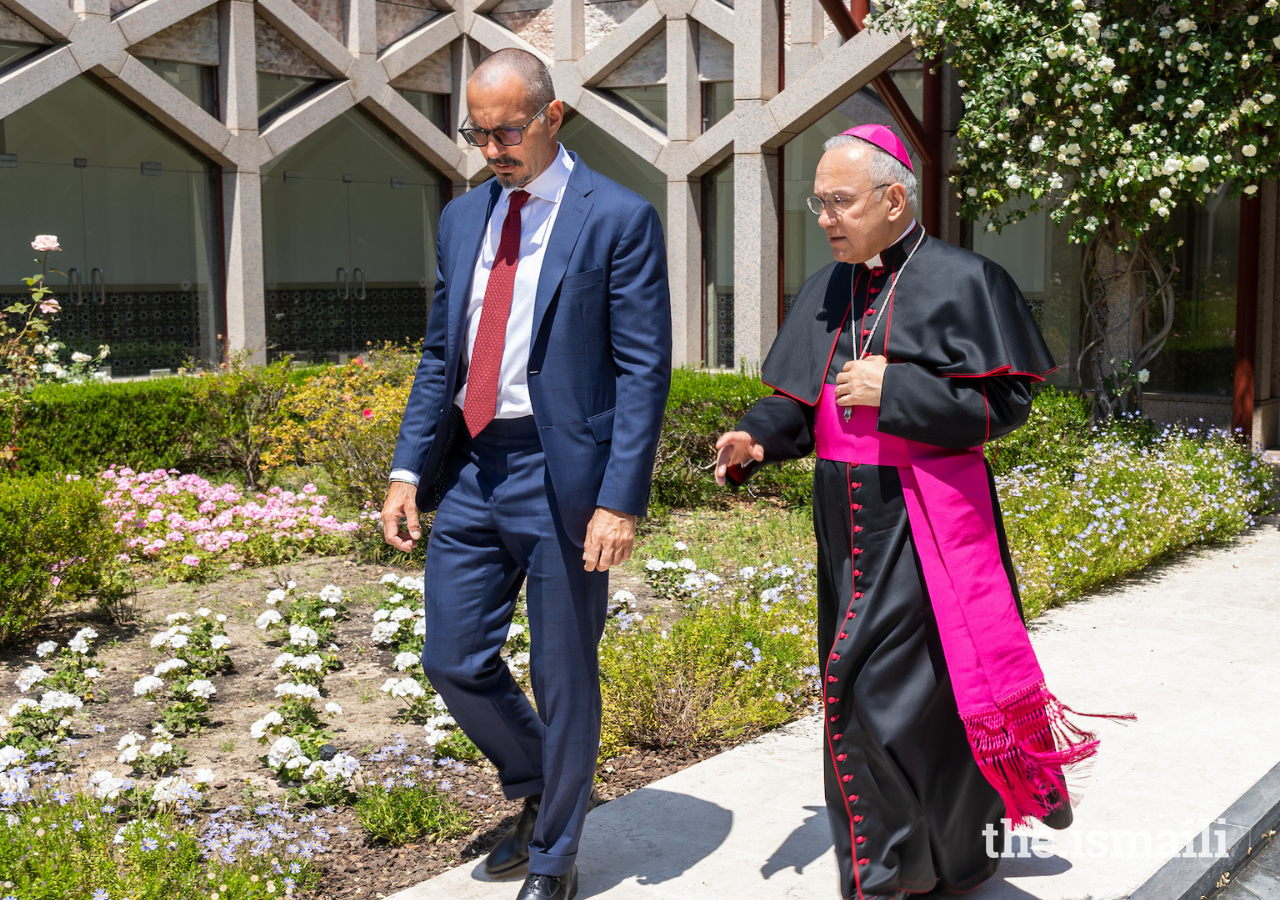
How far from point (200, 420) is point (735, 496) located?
414 centimetres

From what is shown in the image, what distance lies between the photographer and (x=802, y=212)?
1420cm

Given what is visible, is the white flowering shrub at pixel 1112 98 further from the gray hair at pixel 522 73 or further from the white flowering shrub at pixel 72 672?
the white flowering shrub at pixel 72 672

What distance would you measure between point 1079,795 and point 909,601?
0.97 metres

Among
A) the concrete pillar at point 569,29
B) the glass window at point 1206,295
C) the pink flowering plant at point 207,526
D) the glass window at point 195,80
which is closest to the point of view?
the pink flowering plant at point 207,526

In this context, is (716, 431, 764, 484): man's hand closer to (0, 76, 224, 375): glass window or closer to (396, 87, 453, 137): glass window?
(0, 76, 224, 375): glass window

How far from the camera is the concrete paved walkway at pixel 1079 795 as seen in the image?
3.54 meters

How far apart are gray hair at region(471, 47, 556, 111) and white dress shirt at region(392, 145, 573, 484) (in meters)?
0.21

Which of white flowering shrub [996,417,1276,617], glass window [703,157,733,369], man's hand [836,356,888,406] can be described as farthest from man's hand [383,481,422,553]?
glass window [703,157,733,369]

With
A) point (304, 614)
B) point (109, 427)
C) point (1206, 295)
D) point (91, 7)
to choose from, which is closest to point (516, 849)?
point (304, 614)

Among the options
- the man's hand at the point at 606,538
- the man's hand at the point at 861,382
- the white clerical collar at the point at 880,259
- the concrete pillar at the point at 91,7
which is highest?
the concrete pillar at the point at 91,7

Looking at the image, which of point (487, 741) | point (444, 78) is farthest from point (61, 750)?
point (444, 78)

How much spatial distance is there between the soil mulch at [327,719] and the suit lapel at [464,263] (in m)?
1.60

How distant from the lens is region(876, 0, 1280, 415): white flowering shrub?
316 inches

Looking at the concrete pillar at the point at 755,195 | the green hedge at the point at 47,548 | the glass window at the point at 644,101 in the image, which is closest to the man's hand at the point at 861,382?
the green hedge at the point at 47,548
